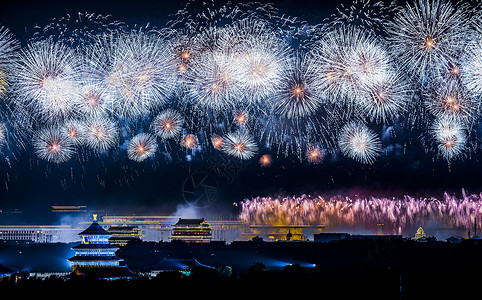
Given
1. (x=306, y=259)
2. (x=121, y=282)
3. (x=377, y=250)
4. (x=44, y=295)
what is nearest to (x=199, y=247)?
(x=306, y=259)

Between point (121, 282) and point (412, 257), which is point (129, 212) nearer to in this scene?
point (412, 257)

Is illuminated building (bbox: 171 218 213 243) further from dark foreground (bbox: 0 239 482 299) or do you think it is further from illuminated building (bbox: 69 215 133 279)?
illuminated building (bbox: 69 215 133 279)

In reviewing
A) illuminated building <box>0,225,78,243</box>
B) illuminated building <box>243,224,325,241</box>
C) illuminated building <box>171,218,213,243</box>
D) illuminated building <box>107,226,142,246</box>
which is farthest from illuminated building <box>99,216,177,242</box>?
illuminated building <box>171,218,213,243</box>

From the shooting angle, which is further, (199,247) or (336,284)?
(199,247)

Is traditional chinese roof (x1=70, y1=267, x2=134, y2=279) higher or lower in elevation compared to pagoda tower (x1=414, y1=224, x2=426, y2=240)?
lower

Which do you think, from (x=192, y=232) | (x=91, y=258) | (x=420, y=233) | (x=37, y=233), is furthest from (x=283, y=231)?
(x=91, y=258)

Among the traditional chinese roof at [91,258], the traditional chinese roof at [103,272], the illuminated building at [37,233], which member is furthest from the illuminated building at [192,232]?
the traditional chinese roof at [103,272]

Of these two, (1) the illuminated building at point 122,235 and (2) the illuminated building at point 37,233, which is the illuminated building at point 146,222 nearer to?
(2) the illuminated building at point 37,233
